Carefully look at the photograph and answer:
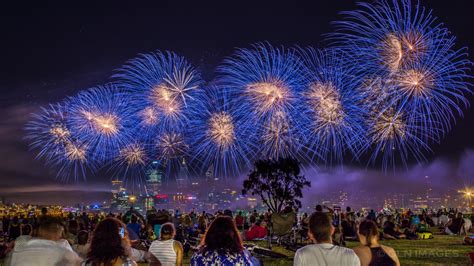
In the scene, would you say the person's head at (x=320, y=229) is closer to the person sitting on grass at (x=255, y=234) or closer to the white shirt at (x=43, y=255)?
the white shirt at (x=43, y=255)

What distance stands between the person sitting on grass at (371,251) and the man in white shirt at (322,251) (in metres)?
1.27

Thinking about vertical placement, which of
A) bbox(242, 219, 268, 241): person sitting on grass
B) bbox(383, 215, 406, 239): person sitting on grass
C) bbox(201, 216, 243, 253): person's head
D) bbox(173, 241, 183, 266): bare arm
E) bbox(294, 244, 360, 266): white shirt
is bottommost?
bbox(383, 215, 406, 239): person sitting on grass

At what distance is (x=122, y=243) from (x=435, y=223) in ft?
Answer: 123

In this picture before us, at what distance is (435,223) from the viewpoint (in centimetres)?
3922

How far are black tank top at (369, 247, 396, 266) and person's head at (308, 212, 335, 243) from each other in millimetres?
1505

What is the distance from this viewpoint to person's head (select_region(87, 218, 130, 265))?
18.0 feet

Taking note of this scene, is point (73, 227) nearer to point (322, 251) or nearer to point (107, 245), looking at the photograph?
point (107, 245)

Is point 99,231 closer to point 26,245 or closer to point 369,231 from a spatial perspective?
point 26,245

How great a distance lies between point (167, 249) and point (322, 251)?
310 cm

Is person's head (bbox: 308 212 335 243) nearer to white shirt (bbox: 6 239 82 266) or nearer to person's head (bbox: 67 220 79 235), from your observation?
white shirt (bbox: 6 239 82 266)

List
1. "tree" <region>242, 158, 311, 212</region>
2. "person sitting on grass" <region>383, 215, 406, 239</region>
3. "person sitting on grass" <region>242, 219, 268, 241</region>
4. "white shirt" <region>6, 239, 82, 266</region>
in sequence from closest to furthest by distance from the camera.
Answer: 1. "white shirt" <region>6, 239, 82, 266</region>
2. "person sitting on grass" <region>242, 219, 268, 241</region>
3. "person sitting on grass" <region>383, 215, 406, 239</region>
4. "tree" <region>242, 158, 311, 212</region>

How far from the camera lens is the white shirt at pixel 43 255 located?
5.88 meters

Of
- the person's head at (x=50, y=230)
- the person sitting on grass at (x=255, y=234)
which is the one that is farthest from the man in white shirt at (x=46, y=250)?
the person sitting on grass at (x=255, y=234)

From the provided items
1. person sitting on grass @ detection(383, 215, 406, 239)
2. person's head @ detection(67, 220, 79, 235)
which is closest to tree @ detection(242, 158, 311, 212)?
person sitting on grass @ detection(383, 215, 406, 239)
